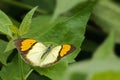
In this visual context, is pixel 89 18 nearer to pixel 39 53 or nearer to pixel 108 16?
pixel 108 16

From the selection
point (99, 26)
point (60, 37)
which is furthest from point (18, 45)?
point (99, 26)

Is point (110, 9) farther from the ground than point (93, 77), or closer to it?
farther from the ground

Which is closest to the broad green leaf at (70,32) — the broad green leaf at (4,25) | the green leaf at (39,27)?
the green leaf at (39,27)

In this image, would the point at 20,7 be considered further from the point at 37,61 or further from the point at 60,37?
the point at 37,61

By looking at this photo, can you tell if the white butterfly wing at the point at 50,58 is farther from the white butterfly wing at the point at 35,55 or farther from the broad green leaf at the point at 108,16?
the broad green leaf at the point at 108,16

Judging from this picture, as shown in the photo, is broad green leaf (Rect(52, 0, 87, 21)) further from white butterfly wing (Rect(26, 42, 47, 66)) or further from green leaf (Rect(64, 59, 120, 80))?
green leaf (Rect(64, 59, 120, 80))

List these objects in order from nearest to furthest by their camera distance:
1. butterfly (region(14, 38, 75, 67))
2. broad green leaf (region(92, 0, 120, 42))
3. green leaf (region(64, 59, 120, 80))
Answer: green leaf (region(64, 59, 120, 80))
butterfly (region(14, 38, 75, 67))
broad green leaf (region(92, 0, 120, 42))

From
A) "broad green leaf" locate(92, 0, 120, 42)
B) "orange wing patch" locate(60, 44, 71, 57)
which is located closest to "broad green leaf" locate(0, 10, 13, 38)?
"orange wing patch" locate(60, 44, 71, 57)
